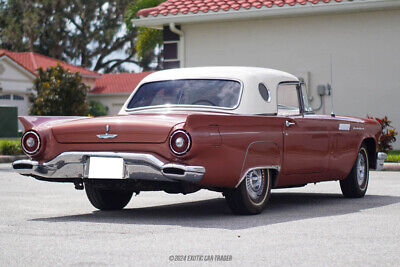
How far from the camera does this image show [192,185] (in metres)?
7.68

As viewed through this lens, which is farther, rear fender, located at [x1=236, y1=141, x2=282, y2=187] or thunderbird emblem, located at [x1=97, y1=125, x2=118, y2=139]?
rear fender, located at [x1=236, y1=141, x2=282, y2=187]

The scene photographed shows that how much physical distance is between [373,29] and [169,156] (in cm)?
1355

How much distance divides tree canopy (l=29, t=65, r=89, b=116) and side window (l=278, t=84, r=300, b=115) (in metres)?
20.8

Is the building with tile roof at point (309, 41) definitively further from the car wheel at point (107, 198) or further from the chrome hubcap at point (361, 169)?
the car wheel at point (107, 198)

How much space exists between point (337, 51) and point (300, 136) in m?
11.8

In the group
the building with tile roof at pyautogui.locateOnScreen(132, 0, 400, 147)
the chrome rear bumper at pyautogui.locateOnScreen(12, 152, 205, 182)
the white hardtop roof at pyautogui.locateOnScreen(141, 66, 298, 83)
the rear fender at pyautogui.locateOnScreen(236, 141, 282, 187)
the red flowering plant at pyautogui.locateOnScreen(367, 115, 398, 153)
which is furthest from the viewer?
the building with tile roof at pyautogui.locateOnScreen(132, 0, 400, 147)

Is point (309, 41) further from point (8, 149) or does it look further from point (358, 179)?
point (358, 179)

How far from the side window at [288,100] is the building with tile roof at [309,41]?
993cm

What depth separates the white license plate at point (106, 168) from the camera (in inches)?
301

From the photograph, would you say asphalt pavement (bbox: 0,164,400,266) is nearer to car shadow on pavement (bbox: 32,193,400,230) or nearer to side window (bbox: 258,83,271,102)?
car shadow on pavement (bbox: 32,193,400,230)

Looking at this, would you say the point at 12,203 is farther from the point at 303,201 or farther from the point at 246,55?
the point at 246,55

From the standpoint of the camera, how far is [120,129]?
7746 mm

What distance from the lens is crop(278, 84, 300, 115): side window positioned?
9.20m

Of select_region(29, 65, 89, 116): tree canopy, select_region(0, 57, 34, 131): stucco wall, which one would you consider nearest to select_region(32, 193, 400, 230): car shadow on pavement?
select_region(29, 65, 89, 116): tree canopy
